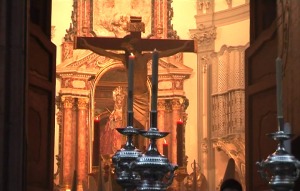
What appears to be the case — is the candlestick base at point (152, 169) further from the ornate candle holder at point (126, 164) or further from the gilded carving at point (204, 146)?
the gilded carving at point (204, 146)

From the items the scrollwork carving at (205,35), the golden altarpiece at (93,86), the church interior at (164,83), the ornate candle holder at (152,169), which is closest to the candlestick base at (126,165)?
the ornate candle holder at (152,169)

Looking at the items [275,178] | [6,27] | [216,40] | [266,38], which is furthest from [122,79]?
[275,178]

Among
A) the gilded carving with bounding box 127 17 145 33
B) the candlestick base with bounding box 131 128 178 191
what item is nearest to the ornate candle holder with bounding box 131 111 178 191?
the candlestick base with bounding box 131 128 178 191

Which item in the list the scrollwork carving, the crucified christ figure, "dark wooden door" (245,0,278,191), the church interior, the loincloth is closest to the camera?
"dark wooden door" (245,0,278,191)

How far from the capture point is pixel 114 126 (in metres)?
15.0

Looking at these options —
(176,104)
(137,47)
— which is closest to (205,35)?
(176,104)

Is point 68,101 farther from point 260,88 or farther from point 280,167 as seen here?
point 280,167

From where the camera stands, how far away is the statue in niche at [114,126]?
14.9 metres

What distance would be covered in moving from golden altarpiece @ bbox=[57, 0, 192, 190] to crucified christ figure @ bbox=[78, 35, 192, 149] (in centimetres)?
66

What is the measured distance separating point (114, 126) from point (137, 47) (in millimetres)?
2198

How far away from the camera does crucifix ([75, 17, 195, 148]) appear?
41.9ft

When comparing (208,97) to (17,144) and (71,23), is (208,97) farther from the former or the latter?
(17,144)

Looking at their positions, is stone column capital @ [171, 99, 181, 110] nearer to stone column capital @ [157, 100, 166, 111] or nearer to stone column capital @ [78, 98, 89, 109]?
stone column capital @ [157, 100, 166, 111]

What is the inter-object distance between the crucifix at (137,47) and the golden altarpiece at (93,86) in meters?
1.23
